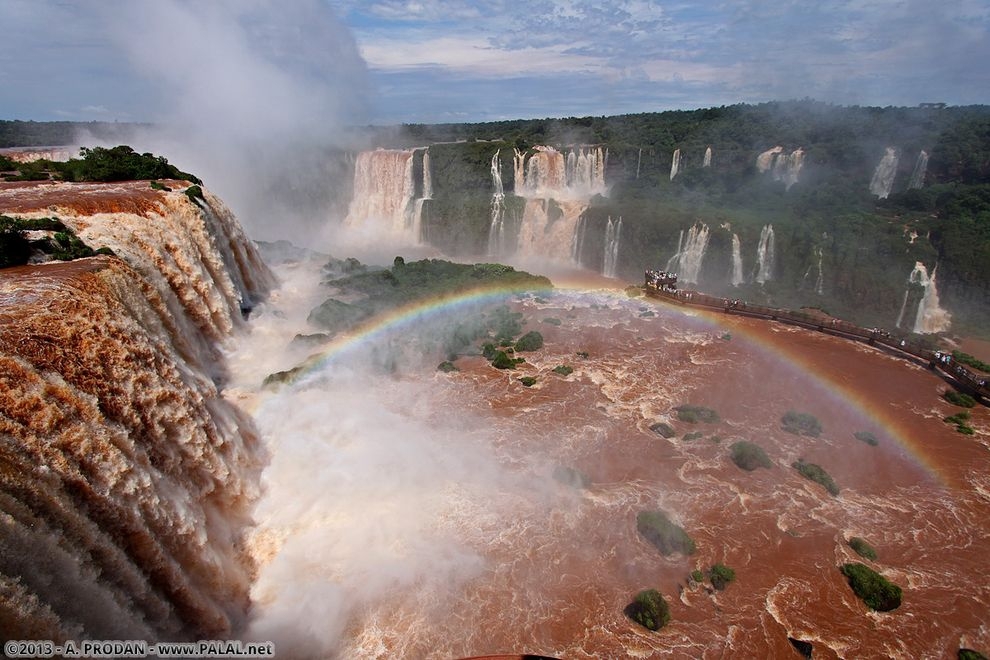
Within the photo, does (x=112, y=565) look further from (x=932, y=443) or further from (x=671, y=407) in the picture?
(x=932, y=443)

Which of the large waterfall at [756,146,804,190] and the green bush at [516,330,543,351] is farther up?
the large waterfall at [756,146,804,190]

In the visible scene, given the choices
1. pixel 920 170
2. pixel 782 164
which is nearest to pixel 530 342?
pixel 782 164

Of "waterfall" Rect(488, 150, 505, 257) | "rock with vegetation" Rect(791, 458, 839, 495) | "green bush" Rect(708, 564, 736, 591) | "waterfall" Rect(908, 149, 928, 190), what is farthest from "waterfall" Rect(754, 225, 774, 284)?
"green bush" Rect(708, 564, 736, 591)

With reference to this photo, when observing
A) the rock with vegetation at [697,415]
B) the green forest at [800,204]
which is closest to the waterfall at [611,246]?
the green forest at [800,204]

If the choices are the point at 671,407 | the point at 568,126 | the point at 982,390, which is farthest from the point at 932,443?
the point at 568,126

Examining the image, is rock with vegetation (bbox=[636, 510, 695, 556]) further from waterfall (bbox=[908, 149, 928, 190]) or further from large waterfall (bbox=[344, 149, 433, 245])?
waterfall (bbox=[908, 149, 928, 190])

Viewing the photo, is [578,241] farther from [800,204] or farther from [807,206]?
[807,206]
